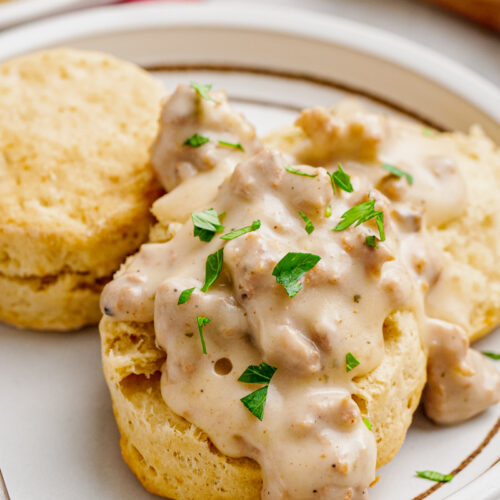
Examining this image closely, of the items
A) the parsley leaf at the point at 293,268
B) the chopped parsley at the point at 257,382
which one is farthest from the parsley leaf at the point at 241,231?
the chopped parsley at the point at 257,382

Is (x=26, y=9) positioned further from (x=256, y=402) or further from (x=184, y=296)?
(x=256, y=402)

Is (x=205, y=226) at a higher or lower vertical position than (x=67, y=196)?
higher

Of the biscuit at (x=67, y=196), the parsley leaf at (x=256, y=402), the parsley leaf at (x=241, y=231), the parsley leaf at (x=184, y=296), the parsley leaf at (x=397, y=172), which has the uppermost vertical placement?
the parsley leaf at (x=397, y=172)

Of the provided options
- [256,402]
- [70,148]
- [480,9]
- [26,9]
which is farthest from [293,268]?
[480,9]

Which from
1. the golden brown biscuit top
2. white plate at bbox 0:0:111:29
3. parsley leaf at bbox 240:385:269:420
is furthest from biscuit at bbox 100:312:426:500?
white plate at bbox 0:0:111:29

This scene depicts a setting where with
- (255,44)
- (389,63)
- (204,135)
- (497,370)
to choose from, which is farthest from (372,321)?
(255,44)

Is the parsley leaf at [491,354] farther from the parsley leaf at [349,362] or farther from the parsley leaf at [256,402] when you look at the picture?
the parsley leaf at [256,402]

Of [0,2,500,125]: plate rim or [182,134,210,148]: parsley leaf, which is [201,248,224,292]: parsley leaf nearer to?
[182,134,210,148]: parsley leaf
